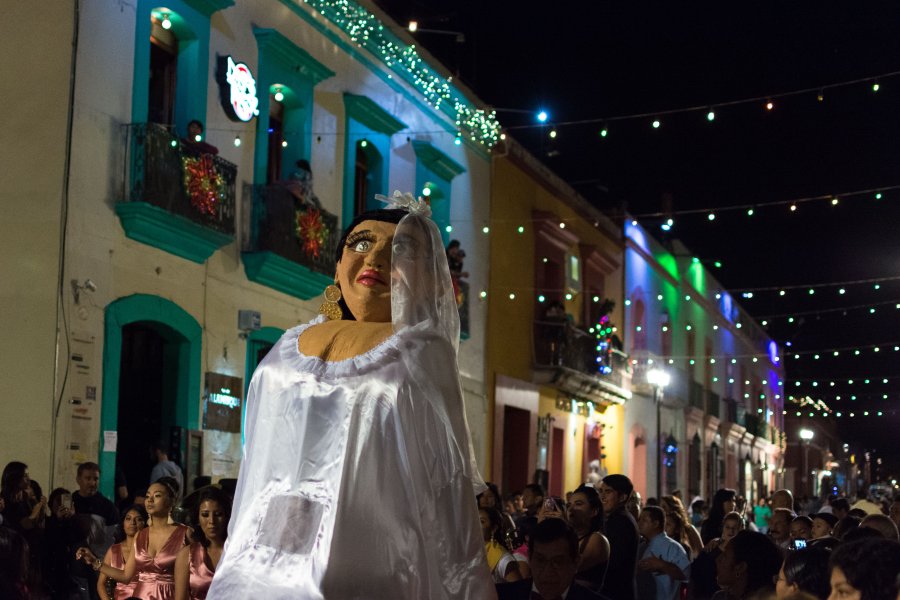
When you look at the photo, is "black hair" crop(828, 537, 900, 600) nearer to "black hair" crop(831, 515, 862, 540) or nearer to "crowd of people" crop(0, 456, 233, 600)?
"crowd of people" crop(0, 456, 233, 600)

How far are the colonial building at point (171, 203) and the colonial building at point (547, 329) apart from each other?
4929 millimetres

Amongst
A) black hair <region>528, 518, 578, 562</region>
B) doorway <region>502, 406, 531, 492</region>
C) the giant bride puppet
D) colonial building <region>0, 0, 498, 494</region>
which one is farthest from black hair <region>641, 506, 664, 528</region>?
doorway <region>502, 406, 531, 492</region>

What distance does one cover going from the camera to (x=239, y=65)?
14578mm

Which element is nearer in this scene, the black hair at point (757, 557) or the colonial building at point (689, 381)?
the black hair at point (757, 557)

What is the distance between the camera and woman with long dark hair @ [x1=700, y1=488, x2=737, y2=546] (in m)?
11.8

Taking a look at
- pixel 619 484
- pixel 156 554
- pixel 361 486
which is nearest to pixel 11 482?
pixel 156 554

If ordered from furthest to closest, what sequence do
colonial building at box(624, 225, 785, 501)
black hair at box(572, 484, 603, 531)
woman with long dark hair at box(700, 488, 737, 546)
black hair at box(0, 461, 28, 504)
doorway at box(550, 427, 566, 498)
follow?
colonial building at box(624, 225, 785, 501) < doorway at box(550, 427, 566, 498) < woman with long dark hair at box(700, 488, 737, 546) < black hair at box(0, 461, 28, 504) < black hair at box(572, 484, 603, 531)

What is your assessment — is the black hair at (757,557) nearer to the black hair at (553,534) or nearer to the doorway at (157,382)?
the black hair at (553,534)

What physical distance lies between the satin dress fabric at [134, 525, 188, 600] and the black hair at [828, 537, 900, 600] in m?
4.04

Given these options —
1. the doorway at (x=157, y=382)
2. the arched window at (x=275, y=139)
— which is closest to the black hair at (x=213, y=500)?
the doorway at (x=157, y=382)

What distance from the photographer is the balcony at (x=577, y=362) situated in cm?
2383

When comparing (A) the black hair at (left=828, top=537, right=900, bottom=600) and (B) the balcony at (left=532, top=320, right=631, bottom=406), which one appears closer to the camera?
(A) the black hair at (left=828, top=537, right=900, bottom=600)

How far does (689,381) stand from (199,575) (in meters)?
29.1

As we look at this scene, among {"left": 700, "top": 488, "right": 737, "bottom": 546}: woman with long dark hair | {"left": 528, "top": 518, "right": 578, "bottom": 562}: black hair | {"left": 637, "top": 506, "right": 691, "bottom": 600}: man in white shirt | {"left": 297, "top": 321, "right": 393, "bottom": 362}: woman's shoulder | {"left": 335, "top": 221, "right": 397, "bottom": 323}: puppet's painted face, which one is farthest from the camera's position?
{"left": 700, "top": 488, "right": 737, "bottom": 546}: woman with long dark hair
